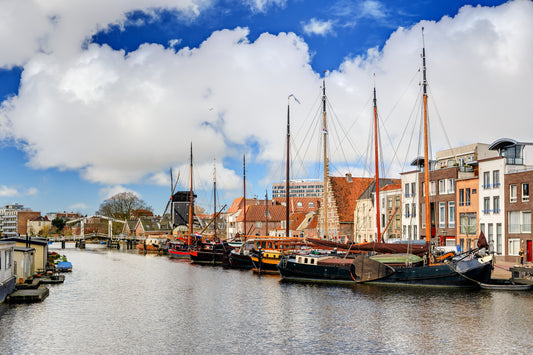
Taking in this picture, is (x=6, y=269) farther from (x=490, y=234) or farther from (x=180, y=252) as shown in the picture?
(x=180, y=252)

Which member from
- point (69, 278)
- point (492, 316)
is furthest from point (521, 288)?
point (69, 278)

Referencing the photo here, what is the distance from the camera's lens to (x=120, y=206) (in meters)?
181

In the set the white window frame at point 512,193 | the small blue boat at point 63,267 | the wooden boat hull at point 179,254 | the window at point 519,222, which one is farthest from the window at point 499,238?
the wooden boat hull at point 179,254

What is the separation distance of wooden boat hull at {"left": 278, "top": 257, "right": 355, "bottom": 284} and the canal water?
2328 mm

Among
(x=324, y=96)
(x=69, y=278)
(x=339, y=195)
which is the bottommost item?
(x=69, y=278)

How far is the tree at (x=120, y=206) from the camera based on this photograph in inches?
7141

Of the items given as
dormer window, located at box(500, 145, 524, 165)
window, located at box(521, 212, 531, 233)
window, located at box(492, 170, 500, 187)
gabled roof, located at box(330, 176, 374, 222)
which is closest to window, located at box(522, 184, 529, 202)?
window, located at box(521, 212, 531, 233)

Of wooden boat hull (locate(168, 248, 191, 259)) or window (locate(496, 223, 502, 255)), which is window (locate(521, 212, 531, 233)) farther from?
wooden boat hull (locate(168, 248, 191, 259))

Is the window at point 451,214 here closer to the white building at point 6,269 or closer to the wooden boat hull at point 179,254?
the wooden boat hull at point 179,254

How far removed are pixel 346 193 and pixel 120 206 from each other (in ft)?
322

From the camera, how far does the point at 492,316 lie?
117ft

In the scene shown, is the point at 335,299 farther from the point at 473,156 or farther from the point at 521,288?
the point at 473,156

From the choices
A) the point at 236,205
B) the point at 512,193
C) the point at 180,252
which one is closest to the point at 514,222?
the point at 512,193

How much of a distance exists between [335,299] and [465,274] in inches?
487
